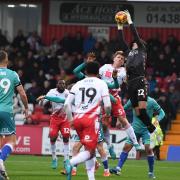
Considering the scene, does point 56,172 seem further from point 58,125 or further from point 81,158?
point 81,158

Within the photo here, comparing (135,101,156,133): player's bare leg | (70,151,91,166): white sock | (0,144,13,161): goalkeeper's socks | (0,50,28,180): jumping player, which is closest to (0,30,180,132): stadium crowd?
(135,101,156,133): player's bare leg

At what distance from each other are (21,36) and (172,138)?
29.4 ft

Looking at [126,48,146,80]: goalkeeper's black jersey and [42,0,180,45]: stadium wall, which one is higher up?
[42,0,180,45]: stadium wall

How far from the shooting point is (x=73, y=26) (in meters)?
38.1

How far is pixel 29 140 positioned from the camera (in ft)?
100

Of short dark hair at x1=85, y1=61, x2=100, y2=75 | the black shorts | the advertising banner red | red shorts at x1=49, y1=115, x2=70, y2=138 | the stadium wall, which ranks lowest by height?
the advertising banner red

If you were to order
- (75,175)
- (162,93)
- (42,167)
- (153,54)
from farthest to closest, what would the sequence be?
(153,54) < (162,93) < (42,167) < (75,175)

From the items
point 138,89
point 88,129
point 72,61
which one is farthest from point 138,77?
point 72,61

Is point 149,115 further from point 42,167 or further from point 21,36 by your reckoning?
point 21,36

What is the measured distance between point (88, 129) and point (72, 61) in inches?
790

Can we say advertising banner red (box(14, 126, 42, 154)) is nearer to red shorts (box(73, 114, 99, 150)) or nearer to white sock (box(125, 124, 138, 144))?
white sock (box(125, 124, 138, 144))

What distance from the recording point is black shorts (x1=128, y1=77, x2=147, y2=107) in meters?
18.2

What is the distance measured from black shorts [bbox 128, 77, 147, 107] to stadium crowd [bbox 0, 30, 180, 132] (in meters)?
12.6

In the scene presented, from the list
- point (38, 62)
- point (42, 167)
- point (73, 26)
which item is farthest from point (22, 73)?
point (42, 167)
